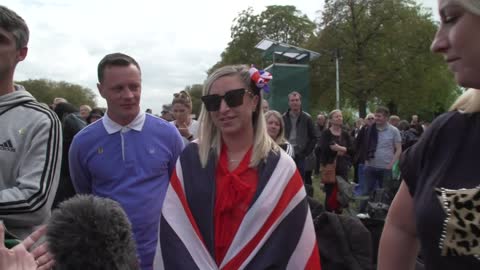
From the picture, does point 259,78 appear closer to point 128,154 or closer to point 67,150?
point 128,154

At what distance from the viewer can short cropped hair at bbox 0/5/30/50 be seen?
2113mm

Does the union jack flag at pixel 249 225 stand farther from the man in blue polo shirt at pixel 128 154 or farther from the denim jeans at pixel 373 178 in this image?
the denim jeans at pixel 373 178

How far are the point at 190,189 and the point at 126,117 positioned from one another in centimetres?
91

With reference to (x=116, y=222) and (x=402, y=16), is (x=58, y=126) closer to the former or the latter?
(x=116, y=222)

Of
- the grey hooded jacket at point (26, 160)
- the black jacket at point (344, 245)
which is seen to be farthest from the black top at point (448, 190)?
the black jacket at point (344, 245)

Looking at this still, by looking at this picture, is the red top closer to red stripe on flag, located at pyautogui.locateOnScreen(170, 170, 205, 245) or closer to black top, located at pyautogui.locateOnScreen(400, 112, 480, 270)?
red stripe on flag, located at pyautogui.locateOnScreen(170, 170, 205, 245)

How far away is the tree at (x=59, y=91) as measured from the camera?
74662 mm

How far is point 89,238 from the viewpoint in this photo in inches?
60.7

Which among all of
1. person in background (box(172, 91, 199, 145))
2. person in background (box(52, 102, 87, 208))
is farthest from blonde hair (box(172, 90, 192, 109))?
person in background (box(52, 102, 87, 208))

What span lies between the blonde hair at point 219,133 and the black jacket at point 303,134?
5127mm

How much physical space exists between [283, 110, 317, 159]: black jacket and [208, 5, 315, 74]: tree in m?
32.7

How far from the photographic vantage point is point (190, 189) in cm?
262

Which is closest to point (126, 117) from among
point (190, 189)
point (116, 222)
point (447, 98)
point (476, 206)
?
point (190, 189)

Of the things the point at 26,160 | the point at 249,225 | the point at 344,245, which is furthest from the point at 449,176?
the point at 344,245
